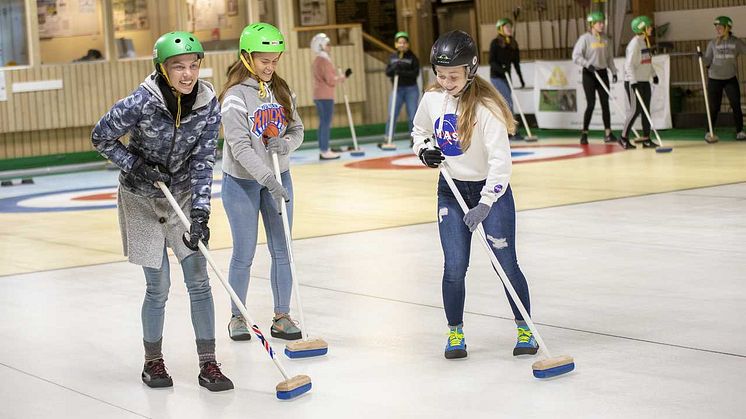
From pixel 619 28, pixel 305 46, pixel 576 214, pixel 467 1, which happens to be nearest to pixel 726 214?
pixel 576 214

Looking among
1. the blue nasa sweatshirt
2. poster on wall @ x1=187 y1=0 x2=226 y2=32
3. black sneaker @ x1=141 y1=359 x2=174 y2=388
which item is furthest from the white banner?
black sneaker @ x1=141 y1=359 x2=174 y2=388

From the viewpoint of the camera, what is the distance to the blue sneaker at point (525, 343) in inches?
244

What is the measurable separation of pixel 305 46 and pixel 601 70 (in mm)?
7141

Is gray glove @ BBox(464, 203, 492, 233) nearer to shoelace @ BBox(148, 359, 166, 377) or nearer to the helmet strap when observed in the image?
the helmet strap

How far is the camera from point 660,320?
6.82m

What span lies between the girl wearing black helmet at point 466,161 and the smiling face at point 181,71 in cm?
121

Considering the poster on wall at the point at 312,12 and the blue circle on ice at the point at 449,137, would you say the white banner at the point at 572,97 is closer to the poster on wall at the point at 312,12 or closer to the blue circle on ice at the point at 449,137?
the poster on wall at the point at 312,12

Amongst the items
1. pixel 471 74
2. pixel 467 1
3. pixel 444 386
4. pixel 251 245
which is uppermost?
pixel 467 1

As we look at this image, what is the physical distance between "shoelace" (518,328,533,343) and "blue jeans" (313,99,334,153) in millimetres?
13674

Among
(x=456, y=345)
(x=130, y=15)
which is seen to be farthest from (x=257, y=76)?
(x=130, y=15)

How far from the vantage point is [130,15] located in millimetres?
21859

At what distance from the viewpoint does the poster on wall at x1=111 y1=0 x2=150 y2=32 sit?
2175 cm

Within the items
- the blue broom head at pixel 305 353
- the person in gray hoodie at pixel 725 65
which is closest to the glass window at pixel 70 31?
the person in gray hoodie at pixel 725 65

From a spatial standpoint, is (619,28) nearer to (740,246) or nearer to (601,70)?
(601,70)
